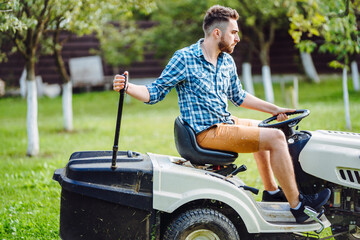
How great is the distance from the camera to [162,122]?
35.4ft

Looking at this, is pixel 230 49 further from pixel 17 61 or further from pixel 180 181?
pixel 17 61

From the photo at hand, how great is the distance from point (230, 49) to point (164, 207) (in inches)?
48.4

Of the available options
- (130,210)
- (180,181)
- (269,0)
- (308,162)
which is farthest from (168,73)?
(269,0)

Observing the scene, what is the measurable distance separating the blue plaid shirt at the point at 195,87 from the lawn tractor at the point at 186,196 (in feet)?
0.41

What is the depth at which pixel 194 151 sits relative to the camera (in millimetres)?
3258

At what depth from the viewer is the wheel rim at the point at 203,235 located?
10.3ft

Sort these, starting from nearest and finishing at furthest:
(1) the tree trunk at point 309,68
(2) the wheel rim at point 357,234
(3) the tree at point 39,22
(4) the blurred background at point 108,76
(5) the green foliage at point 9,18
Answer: (2) the wheel rim at point 357,234, (5) the green foliage at point 9,18, (4) the blurred background at point 108,76, (3) the tree at point 39,22, (1) the tree trunk at point 309,68

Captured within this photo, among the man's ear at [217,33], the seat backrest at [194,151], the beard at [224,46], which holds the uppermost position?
the man's ear at [217,33]

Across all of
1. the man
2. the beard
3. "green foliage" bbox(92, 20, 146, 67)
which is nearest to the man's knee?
the man

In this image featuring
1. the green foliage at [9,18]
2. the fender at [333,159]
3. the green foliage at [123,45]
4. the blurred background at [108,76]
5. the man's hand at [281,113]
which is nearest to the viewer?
the fender at [333,159]

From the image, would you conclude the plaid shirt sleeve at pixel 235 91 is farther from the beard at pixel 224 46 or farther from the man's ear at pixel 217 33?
the man's ear at pixel 217 33

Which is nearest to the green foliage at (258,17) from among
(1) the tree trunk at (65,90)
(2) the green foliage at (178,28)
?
(2) the green foliage at (178,28)

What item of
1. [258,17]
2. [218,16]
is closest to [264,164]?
A: [218,16]

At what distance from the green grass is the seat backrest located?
4.91 ft
